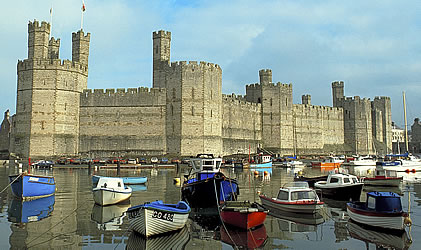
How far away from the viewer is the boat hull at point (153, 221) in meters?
10.4

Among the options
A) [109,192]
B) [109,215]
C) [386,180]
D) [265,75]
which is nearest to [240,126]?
[265,75]

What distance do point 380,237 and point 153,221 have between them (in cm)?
659

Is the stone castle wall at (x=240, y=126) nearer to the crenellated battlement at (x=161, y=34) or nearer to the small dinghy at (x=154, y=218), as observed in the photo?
the crenellated battlement at (x=161, y=34)

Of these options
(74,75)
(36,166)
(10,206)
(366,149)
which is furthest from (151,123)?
(366,149)

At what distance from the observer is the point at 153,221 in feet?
34.6

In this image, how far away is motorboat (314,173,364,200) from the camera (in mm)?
17875

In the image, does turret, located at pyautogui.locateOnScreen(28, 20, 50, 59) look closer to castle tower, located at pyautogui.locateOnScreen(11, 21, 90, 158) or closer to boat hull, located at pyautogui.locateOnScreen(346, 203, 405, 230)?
castle tower, located at pyautogui.locateOnScreen(11, 21, 90, 158)

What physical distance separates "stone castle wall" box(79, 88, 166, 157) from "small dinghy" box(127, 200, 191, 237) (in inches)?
1339

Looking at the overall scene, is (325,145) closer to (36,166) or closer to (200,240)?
(36,166)

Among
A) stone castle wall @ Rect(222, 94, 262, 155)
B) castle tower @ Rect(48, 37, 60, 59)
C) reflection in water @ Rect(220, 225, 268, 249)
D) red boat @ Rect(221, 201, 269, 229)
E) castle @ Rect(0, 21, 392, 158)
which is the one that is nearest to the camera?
reflection in water @ Rect(220, 225, 268, 249)

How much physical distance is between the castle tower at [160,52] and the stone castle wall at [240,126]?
903cm

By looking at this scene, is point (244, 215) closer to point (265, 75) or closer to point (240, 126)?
point (240, 126)

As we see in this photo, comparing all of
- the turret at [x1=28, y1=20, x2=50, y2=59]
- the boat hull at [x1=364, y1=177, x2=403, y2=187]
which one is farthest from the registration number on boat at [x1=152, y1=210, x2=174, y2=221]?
the turret at [x1=28, y1=20, x2=50, y2=59]

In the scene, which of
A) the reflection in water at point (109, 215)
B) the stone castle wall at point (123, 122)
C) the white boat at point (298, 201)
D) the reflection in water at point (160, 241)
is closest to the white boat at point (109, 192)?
the reflection in water at point (109, 215)
